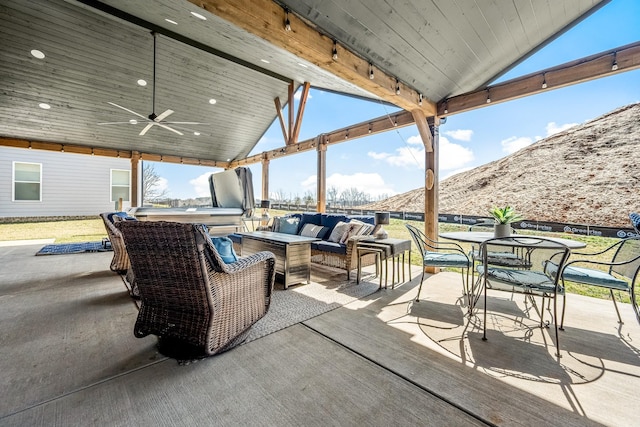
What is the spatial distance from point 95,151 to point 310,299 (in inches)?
347

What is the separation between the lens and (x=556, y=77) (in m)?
3.32

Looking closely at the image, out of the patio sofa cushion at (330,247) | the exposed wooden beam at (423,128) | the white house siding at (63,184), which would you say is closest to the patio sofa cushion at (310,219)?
the patio sofa cushion at (330,247)

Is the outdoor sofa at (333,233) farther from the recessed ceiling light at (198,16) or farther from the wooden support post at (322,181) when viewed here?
the recessed ceiling light at (198,16)

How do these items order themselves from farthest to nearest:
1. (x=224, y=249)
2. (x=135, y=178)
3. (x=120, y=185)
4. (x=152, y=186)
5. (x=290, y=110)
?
(x=152, y=186) < (x=120, y=185) < (x=135, y=178) < (x=290, y=110) < (x=224, y=249)

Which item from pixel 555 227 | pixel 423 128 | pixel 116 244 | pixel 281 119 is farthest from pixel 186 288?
pixel 281 119

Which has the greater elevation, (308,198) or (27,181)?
(27,181)

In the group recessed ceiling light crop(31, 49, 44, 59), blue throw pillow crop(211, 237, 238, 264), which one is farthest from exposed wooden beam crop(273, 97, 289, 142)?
Answer: blue throw pillow crop(211, 237, 238, 264)

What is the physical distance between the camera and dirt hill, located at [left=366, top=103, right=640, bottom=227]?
14.9ft

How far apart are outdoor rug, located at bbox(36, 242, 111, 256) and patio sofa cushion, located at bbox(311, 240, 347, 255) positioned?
5.06m

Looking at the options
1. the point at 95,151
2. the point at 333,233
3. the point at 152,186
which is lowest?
the point at 333,233

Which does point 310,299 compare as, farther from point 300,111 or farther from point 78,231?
point 78,231

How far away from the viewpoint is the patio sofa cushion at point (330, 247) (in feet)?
13.7

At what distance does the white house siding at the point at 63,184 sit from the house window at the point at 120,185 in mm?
134

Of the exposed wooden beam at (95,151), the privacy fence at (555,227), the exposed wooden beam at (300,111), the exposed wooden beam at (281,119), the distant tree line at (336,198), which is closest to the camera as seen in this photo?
the privacy fence at (555,227)
